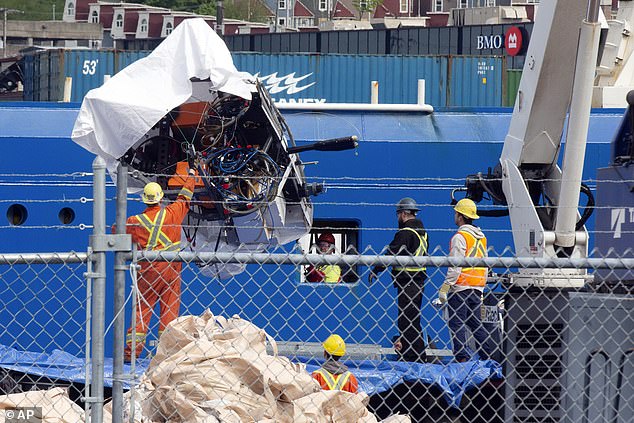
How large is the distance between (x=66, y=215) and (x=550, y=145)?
6.18 meters

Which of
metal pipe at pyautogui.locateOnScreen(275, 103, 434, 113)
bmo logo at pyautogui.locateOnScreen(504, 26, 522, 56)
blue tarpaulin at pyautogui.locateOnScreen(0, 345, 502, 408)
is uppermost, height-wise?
bmo logo at pyautogui.locateOnScreen(504, 26, 522, 56)

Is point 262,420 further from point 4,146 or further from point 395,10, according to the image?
point 395,10

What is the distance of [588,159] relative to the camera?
1341 centimetres

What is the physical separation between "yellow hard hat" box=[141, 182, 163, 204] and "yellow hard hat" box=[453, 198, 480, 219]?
2.78m

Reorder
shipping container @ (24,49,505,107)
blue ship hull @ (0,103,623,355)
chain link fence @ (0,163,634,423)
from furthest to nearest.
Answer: shipping container @ (24,49,505,107)
blue ship hull @ (0,103,623,355)
chain link fence @ (0,163,634,423)

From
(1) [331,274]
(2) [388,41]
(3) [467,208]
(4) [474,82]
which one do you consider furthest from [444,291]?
(2) [388,41]

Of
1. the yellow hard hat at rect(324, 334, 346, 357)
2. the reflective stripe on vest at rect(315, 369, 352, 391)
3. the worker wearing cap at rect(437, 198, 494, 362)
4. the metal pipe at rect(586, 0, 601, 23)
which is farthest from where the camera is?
the worker wearing cap at rect(437, 198, 494, 362)

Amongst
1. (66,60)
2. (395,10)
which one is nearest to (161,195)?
(66,60)

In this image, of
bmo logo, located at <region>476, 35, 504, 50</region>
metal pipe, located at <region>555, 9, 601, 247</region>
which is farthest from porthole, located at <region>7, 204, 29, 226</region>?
bmo logo, located at <region>476, 35, 504, 50</region>

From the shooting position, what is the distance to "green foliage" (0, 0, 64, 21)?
10250cm

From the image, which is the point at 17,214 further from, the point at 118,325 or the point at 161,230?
the point at 118,325

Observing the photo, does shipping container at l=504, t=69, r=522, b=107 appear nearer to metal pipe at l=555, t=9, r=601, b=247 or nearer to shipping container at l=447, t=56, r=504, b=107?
shipping container at l=447, t=56, r=504, b=107

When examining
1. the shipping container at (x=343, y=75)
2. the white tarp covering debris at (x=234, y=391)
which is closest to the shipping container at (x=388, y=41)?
the shipping container at (x=343, y=75)

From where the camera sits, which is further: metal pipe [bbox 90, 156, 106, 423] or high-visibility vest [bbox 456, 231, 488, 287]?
high-visibility vest [bbox 456, 231, 488, 287]
